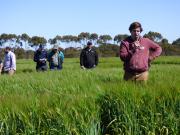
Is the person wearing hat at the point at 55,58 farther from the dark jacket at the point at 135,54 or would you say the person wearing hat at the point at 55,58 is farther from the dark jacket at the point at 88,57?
the dark jacket at the point at 135,54

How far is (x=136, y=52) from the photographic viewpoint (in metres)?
9.05

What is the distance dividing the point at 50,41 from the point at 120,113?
11033cm

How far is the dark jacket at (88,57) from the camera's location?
53.1ft

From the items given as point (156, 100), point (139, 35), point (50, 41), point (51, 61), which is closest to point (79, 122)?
point (156, 100)

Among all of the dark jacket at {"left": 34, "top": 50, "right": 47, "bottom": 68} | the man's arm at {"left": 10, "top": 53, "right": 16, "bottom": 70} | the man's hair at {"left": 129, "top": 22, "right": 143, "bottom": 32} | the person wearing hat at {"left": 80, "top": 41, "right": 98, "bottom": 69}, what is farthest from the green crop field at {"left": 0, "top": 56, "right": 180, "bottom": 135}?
the dark jacket at {"left": 34, "top": 50, "right": 47, "bottom": 68}

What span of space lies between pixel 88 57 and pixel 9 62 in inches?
118

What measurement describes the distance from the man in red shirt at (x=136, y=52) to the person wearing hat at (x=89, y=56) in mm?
6803

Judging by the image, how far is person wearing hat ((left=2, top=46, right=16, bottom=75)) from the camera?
16.9 meters

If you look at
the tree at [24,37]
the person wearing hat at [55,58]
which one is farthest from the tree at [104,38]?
the person wearing hat at [55,58]

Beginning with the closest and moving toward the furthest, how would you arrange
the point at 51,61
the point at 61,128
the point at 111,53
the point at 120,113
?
1. the point at 61,128
2. the point at 120,113
3. the point at 51,61
4. the point at 111,53

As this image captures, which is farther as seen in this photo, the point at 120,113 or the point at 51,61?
the point at 51,61

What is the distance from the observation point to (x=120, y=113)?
6090 millimetres

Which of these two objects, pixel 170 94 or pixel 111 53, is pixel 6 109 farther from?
pixel 111 53

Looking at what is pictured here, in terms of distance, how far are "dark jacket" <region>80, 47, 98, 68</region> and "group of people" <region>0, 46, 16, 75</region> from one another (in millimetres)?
2520
